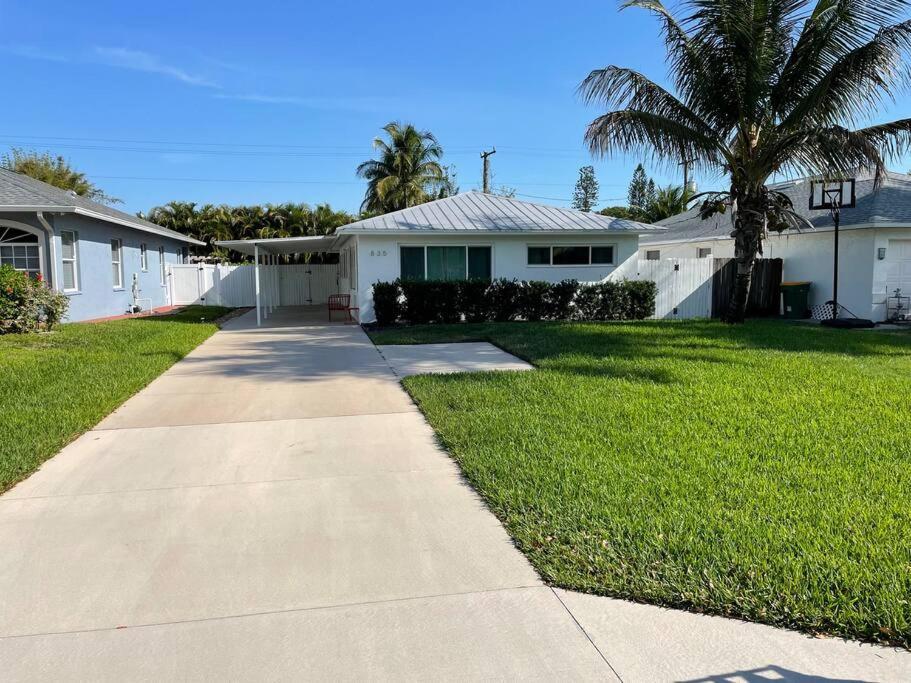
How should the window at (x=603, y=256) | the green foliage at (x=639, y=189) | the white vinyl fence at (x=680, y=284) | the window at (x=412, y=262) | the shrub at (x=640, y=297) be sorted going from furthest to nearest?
the green foliage at (x=639, y=189)
the window at (x=603, y=256)
the white vinyl fence at (x=680, y=284)
the window at (x=412, y=262)
the shrub at (x=640, y=297)

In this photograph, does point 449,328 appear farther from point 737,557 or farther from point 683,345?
point 737,557

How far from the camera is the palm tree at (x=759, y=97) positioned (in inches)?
508

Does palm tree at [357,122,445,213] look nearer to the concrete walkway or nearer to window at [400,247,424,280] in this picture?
window at [400,247,424,280]

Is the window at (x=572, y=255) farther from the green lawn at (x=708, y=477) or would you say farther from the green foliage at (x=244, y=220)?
the green foliage at (x=244, y=220)

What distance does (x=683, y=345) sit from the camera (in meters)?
11.9

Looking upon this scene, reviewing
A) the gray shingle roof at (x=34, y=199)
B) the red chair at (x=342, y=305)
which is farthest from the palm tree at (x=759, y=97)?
the gray shingle roof at (x=34, y=199)

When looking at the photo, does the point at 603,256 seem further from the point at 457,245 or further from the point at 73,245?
the point at 73,245

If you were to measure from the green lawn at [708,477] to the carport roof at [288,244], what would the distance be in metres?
10.9

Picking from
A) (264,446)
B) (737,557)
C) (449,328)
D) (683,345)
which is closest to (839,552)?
(737,557)

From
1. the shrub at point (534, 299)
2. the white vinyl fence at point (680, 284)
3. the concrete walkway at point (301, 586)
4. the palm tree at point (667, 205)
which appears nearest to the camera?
the concrete walkway at point (301, 586)

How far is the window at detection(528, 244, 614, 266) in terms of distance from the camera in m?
18.7

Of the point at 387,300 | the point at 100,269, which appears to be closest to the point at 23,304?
the point at 100,269

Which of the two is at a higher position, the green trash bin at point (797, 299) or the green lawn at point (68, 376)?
the green trash bin at point (797, 299)

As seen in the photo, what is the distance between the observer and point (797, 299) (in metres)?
18.9
